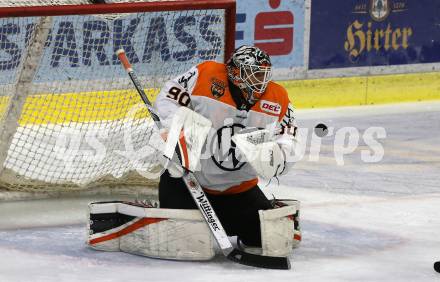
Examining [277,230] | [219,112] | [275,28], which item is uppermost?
[275,28]

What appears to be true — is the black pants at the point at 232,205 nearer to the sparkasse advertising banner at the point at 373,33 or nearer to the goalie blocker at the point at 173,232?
the goalie blocker at the point at 173,232

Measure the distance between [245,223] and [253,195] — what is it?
0.48ft

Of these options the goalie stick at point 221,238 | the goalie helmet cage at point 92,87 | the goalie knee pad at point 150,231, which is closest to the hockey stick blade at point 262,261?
the goalie stick at point 221,238

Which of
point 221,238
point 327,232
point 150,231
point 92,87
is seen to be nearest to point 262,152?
point 221,238

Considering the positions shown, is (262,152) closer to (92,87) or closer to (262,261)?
(262,261)

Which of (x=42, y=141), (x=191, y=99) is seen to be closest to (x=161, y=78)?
(x=42, y=141)

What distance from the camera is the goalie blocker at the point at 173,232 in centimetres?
464

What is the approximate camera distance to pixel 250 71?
15.3 feet

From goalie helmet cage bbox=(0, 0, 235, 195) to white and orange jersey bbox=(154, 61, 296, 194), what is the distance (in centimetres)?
78

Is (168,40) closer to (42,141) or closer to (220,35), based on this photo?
(220,35)

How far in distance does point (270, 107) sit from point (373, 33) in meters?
3.96

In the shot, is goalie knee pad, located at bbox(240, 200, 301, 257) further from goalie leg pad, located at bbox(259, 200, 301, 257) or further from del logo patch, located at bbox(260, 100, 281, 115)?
del logo patch, located at bbox(260, 100, 281, 115)

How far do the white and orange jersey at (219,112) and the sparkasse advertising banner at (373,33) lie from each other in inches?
141

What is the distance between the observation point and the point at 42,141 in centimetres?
593
